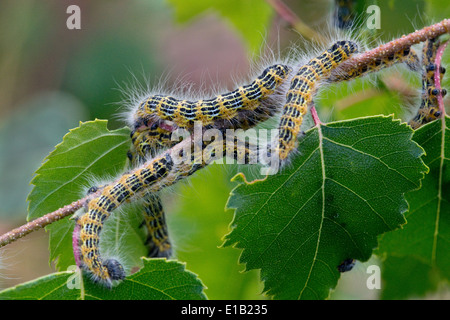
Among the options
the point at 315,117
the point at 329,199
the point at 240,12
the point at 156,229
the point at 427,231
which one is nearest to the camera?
the point at 329,199

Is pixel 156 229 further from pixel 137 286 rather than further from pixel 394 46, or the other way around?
pixel 394 46

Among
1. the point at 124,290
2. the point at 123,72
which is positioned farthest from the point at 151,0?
the point at 124,290

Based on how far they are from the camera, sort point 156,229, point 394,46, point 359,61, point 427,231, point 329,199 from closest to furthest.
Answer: point 329,199
point 394,46
point 359,61
point 427,231
point 156,229

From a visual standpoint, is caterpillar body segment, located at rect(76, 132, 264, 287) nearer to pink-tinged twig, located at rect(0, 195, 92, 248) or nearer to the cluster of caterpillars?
the cluster of caterpillars

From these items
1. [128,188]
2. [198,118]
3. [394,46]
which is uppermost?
[394,46]

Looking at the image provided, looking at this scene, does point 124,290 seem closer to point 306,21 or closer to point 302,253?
point 302,253

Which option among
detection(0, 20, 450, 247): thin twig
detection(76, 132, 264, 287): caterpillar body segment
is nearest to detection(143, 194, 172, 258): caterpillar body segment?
detection(76, 132, 264, 287): caterpillar body segment

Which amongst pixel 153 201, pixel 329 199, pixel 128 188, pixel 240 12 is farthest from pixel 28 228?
pixel 240 12
